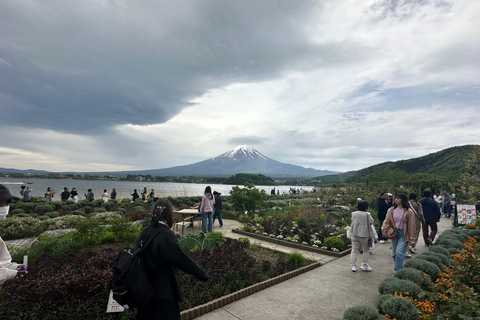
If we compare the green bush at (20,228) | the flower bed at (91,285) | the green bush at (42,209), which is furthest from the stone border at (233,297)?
the green bush at (42,209)

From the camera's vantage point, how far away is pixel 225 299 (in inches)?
152

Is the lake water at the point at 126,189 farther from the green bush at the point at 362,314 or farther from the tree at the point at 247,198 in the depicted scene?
the green bush at the point at 362,314

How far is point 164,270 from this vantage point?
2.14 m

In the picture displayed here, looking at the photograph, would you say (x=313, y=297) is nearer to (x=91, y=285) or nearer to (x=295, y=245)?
(x=295, y=245)

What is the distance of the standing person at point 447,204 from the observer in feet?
49.2

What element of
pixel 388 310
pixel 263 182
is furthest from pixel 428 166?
pixel 388 310

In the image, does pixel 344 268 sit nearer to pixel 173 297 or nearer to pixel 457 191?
pixel 173 297

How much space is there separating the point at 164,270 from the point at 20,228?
31.9 feet

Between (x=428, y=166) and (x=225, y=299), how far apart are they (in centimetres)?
7588

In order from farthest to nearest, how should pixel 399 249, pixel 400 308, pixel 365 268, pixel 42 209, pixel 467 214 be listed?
pixel 42 209, pixel 467 214, pixel 365 268, pixel 399 249, pixel 400 308

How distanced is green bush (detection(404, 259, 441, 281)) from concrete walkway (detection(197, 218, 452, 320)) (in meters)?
0.75

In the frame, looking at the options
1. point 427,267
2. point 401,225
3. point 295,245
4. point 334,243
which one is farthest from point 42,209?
point 427,267

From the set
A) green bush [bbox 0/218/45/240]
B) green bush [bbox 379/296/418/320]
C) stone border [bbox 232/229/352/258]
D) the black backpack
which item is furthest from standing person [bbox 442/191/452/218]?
green bush [bbox 0/218/45/240]

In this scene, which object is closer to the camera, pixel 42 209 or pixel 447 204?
pixel 42 209
